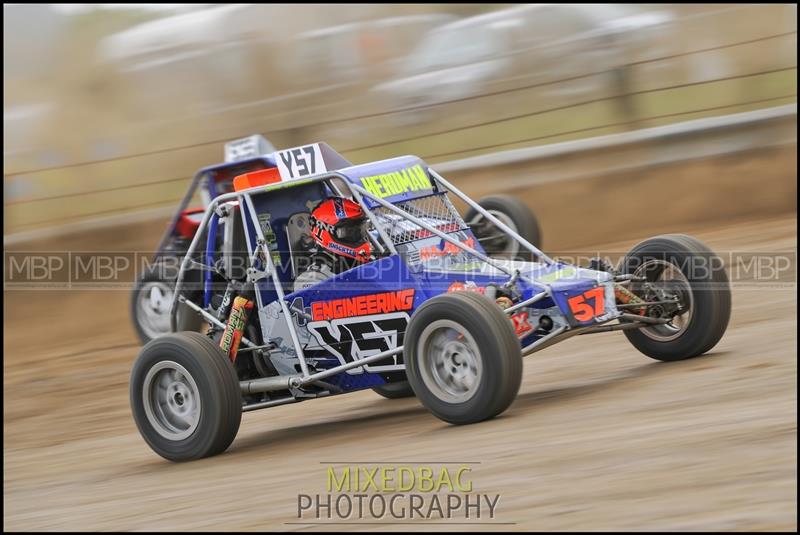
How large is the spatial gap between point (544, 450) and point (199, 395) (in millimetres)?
2263

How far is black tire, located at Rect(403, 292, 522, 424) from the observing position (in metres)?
6.04

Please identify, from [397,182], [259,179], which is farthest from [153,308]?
[397,182]

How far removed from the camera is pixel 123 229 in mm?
17375

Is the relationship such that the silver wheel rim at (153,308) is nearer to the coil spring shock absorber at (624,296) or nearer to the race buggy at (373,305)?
the race buggy at (373,305)

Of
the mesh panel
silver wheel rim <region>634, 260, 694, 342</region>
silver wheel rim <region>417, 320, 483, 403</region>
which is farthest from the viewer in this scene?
silver wheel rim <region>634, 260, 694, 342</region>

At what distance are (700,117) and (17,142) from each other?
1729 cm

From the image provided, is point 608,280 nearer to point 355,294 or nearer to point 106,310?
point 355,294

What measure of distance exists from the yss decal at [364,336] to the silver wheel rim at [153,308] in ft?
17.0

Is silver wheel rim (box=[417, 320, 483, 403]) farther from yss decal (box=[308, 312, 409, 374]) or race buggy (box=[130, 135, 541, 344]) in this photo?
race buggy (box=[130, 135, 541, 344])

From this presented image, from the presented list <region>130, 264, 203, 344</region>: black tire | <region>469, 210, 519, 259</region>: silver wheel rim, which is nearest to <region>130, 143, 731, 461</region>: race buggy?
<region>469, 210, 519, 259</region>: silver wheel rim

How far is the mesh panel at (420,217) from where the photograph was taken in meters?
7.09

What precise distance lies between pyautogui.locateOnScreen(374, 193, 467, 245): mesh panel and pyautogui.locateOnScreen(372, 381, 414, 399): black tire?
53.1 inches

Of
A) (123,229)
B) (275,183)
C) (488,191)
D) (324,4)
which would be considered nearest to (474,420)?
(275,183)

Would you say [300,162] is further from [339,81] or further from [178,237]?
[339,81]
